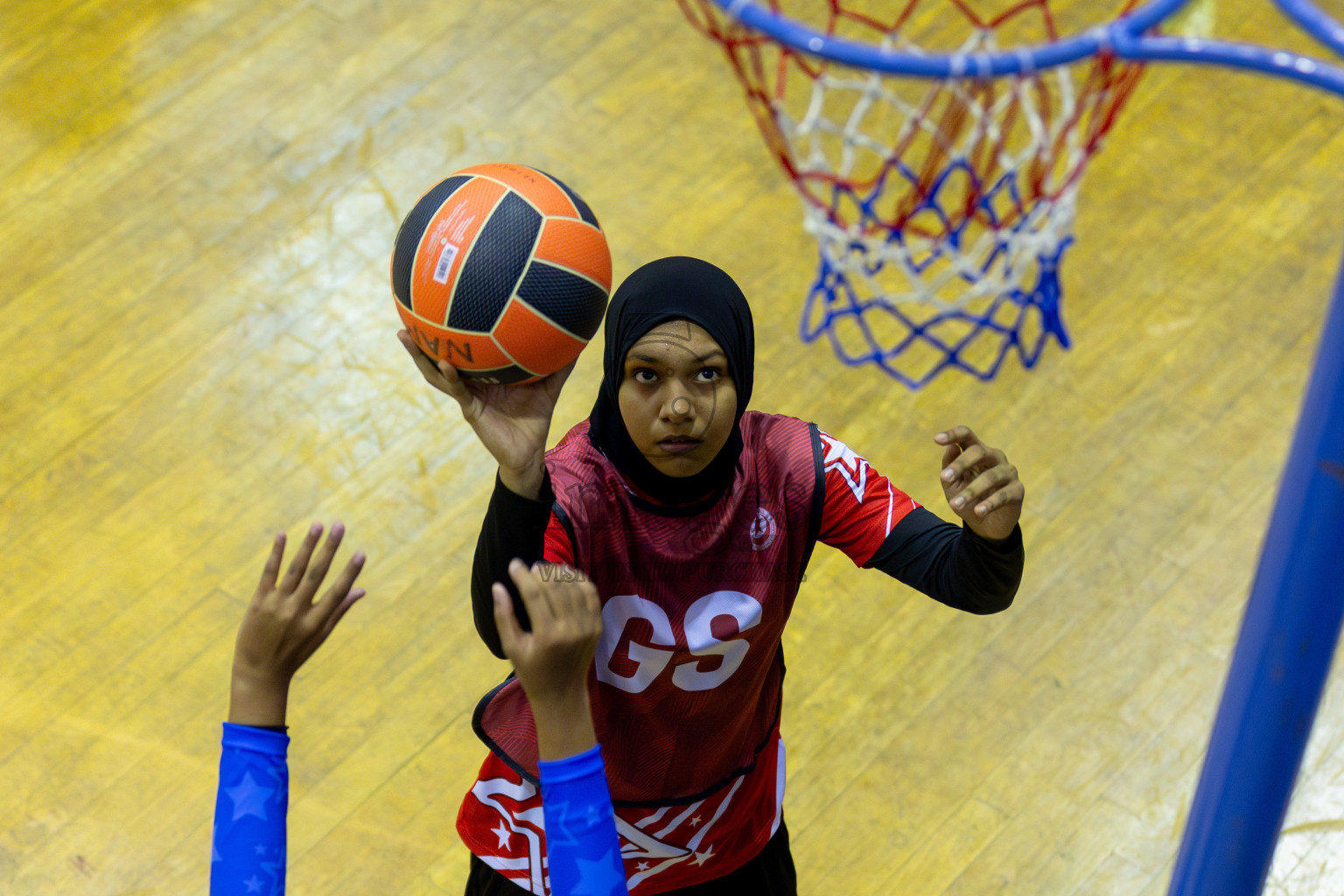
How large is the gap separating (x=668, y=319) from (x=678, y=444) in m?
0.19

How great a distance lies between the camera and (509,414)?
2.14 metres

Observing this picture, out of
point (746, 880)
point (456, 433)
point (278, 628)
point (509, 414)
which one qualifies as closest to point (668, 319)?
point (509, 414)

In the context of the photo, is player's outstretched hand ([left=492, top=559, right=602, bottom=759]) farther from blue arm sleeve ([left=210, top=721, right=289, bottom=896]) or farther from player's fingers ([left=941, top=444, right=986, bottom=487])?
player's fingers ([left=941, top=444, right=986, bottom=487])

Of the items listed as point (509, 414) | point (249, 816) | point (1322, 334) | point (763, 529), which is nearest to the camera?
point (1322, 334)

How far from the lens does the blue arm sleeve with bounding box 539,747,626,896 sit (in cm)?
174

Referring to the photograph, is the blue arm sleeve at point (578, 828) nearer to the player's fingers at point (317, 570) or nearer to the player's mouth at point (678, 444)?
the player's fingers at point (317, 570)

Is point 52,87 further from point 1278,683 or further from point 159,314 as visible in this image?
point 1278,683

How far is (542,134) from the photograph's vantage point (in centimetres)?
486

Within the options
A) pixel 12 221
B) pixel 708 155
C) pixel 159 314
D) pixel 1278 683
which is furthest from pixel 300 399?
pixel 1278 683

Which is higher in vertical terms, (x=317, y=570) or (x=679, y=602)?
(x=317, y=570)

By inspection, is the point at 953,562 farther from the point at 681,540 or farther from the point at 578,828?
the point at 578,828

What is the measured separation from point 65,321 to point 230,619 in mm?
1310

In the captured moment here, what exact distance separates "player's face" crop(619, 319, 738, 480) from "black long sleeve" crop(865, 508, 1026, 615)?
40 cm

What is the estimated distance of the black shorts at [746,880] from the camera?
8.14 ft
